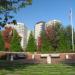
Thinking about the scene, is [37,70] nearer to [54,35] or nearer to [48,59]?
[48,59]

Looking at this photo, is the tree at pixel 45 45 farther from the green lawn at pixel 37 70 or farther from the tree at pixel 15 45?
the green lawn at pixel 37 70

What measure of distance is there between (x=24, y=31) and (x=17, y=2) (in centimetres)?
7149

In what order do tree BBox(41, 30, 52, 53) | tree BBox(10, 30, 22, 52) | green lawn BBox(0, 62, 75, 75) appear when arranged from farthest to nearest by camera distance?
tree BBox(41, 30, 52, 53)
tree BBox(10, 30, 22, 52)
green lawn BBox(0, 62, 75, 75)

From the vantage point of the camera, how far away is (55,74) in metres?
14.3

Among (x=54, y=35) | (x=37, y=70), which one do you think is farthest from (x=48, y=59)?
(x=54, y=35)

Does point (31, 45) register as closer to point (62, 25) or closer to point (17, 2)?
point (62, 25)

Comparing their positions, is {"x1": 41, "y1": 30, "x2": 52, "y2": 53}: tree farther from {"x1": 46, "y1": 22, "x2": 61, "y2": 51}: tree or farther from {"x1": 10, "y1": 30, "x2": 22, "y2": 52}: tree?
{"x1": 10, "y1": 30, "x2": 22, "y2": 52}: tree

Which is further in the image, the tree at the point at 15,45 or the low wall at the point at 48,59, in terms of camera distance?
the tree at the point at 15,45

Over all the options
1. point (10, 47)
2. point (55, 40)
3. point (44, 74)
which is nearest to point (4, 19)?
point (44, 74)

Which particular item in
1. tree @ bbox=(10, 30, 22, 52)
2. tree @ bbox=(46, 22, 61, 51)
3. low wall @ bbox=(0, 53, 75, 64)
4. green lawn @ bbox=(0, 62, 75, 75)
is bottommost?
green lawn @ bbox=(0, 62, 75, 75)

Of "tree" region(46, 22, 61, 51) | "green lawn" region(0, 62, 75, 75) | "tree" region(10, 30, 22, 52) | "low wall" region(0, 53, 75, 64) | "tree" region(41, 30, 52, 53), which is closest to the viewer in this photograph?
"green lawn" region(0, 62, 75, 75)

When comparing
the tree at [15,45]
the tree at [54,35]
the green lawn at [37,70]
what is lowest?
the green lawn at [37,70]

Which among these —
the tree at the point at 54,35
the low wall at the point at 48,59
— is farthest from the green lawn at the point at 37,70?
the tree at the point at 54,35

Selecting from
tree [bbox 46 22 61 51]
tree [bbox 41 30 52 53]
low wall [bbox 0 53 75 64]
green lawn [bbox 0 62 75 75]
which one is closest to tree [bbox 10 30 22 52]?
tree [bbox 41 30 52 53]
